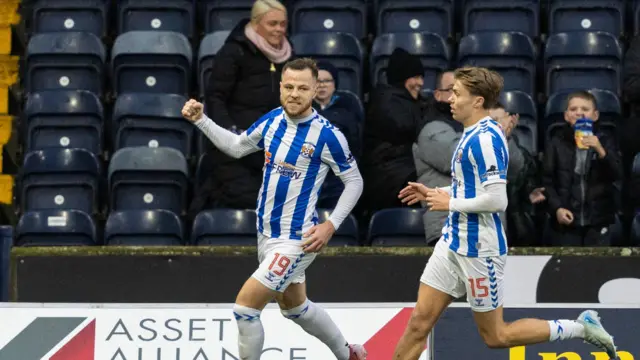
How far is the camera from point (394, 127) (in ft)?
33.1

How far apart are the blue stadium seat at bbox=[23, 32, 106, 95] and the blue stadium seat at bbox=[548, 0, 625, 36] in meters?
3.79

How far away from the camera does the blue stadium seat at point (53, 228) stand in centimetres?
1041

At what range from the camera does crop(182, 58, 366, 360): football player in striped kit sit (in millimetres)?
7812

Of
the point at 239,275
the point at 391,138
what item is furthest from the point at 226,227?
the point at 391,138

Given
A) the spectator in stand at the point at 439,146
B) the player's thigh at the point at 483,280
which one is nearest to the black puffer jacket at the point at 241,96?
the spectator in stand at the point at 439,146

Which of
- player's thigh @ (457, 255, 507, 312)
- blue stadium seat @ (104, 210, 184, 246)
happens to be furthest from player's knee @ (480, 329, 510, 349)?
blue stadium seat @ (104, 210, 184, 246)

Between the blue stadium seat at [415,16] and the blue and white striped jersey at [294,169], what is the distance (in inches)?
162

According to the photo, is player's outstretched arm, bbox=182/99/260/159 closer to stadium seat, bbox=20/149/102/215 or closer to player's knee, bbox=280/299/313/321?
player's knee, bbox=280/299/313/321

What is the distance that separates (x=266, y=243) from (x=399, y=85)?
2611 mm

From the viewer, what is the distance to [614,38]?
38.1 feet

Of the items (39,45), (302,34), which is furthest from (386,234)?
(39,45)

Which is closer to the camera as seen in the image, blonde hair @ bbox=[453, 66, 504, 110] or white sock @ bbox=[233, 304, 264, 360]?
blonde hair @ bbox=[453, 66, 504, 110]

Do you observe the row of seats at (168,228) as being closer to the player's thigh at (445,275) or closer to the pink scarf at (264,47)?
the pink scarf at (264,47)

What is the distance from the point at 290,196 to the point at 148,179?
3.09m
